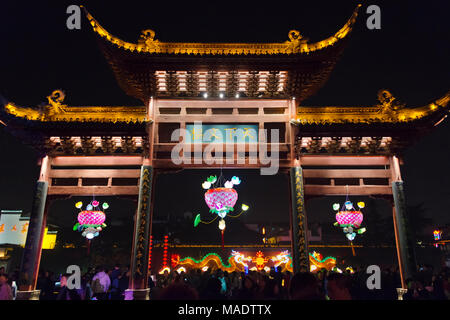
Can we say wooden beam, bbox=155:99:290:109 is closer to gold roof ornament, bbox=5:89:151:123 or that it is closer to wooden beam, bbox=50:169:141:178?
gold roof ornament, bbox=5:89:151:123

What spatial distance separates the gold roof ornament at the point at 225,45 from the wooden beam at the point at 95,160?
11.9ft

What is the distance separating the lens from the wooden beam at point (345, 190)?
31.7 feet

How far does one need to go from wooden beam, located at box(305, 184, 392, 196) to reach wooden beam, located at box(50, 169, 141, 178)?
588cm

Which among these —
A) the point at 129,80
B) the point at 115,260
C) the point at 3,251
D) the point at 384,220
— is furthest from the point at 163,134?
the point at 384,220

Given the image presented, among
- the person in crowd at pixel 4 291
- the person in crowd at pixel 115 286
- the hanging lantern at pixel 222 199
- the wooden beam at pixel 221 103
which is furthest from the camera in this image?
the wooden beam at pixel 221 103

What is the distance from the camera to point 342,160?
10.2 m

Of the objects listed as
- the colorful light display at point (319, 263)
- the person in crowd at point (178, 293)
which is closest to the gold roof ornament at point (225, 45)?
the person in crowd at point (178, 293)

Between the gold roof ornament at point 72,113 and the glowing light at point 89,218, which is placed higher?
the gold roof ornament at point 72,113

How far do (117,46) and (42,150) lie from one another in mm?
4454

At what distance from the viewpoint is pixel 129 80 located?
10.2 m

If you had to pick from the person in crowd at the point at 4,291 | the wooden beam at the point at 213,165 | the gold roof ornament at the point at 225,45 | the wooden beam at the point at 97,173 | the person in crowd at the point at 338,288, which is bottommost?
the person in crowd at the point at 4,291

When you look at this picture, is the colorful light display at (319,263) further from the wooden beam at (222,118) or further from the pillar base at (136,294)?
the pillar base at (136,294)

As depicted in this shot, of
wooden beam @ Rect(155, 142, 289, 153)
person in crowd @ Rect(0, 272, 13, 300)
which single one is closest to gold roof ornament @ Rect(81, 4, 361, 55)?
wooden beam @ Rect(155, 142, 289, 153)

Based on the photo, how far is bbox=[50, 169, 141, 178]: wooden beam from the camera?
389 inches
